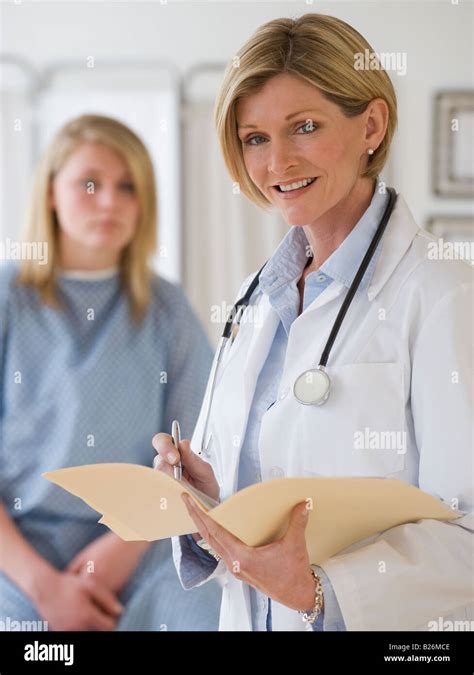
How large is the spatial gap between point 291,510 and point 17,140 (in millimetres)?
2005

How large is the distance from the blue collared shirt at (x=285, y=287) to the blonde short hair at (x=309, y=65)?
12 cm

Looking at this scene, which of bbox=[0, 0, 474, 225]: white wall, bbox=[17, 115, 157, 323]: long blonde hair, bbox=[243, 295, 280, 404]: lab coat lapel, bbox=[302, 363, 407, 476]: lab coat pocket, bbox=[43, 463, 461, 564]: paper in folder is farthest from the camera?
bbox=[0, 0, 474, 225]: white wall

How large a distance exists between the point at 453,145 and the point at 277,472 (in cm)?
189

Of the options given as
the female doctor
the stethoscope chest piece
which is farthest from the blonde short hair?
the stethoscope chest piece

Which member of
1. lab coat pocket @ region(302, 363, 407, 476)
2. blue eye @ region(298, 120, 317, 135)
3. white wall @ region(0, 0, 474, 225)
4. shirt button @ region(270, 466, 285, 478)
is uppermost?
white wall @ region(0, 0, 474, 225)

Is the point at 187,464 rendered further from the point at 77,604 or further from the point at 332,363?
the point at 77,604

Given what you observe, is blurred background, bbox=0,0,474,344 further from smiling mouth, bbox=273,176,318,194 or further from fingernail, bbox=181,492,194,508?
fingernail, bbox=181,492,194,508

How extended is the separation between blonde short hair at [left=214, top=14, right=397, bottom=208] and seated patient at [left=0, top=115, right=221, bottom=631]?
0.70m

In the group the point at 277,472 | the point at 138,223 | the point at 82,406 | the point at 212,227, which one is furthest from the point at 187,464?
the point at 212,227

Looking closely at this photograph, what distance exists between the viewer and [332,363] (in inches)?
33.5

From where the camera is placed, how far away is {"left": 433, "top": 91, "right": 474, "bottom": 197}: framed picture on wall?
248cm

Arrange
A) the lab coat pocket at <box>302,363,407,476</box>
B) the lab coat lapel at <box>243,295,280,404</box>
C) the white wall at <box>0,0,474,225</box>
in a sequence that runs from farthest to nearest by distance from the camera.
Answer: the white wall at <box>0,0,474,225</box> → the lab coat lapel at <box>243,295,280,404</box> → the lab coat pocket at <box>302,363,407,476</box>

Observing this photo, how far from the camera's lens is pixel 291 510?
0.74m
